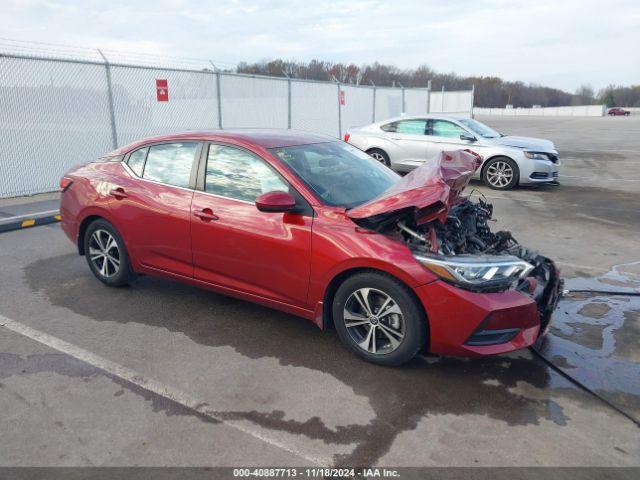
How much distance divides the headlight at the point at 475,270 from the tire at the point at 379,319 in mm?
256

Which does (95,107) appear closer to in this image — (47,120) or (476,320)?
(47,120)

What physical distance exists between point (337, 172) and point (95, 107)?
8.36m

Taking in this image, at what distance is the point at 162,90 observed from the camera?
40.3 ft

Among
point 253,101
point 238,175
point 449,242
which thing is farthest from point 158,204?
point 253,101

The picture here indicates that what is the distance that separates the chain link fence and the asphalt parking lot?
5493mm

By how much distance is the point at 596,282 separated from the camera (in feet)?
17.5

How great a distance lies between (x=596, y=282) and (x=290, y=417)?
3.81 metres

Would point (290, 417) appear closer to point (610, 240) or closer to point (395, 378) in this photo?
point (395, 378)

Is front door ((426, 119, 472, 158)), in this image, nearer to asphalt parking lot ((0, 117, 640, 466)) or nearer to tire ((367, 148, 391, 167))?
tire ((367, 148, 391, 167))

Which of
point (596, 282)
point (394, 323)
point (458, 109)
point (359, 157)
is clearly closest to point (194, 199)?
point (359, 157)

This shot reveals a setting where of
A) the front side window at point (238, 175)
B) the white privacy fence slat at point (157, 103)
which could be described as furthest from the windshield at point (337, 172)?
the white privacy fence slat at point (157, 103)

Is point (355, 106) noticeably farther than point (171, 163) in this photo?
Yes

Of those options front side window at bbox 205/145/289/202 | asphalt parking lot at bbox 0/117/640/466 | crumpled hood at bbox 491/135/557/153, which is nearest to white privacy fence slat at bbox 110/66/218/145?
asphalt parking lot at bbox 0/117/640/466

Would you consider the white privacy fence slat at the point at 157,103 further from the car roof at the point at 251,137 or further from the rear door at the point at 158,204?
the rear door at the point at 158,204
